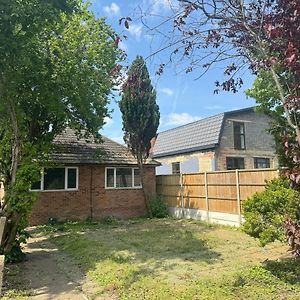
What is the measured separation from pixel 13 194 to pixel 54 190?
824cm

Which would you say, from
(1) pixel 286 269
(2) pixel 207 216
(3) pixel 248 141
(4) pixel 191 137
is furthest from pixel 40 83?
(3) pixel 248 141

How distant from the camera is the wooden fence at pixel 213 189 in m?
12.3

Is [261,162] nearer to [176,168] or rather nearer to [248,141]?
[248,141]

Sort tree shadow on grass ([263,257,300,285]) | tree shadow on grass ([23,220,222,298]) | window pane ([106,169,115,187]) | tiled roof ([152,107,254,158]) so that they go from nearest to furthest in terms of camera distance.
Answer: tree shadow on grass ([263,257,300,285]) → tree shadow on grass ([23,220,222,298]) → window pane ([106,169,115,187]) → tiled roof ([152,107,254,158])

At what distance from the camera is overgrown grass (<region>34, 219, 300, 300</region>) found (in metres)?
5.67

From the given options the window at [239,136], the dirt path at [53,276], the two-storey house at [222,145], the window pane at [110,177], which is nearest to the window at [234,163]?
the two-storey house at [222,145]

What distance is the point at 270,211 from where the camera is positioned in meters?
6.39

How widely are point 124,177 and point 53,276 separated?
11.0 metres

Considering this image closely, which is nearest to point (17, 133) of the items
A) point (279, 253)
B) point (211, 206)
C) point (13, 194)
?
point (13, 194)

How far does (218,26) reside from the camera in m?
4.52

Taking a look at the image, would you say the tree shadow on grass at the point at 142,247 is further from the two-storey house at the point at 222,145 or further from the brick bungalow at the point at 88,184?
the two-storey house at the point at 222,145

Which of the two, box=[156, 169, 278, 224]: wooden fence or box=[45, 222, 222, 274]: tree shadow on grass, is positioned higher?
box=[156, 169, 278, 224]: wooden fence

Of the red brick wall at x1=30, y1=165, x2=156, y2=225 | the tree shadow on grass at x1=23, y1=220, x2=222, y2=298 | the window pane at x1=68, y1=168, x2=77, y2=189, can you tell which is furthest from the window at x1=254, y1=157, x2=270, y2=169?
the window pane at x1=68, y1=168, x2=77, y2=189

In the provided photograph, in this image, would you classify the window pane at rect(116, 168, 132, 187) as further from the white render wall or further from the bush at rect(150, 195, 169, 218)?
the white render wall
